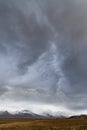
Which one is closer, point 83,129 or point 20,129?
point 83,129

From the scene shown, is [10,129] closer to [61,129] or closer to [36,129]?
[36,129]

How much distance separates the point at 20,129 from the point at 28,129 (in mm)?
2463

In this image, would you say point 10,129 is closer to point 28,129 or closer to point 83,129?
point 28,129

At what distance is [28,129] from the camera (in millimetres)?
55844

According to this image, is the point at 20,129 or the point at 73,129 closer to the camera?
the point at 73,129

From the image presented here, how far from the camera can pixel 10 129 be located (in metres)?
57.1

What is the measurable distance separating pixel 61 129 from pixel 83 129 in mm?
5080

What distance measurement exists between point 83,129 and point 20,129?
15342 millimetres

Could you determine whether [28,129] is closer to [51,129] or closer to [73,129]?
[51,129]

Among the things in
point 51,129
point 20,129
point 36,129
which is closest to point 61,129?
point 51,129

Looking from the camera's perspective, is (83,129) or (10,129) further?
(10,129)

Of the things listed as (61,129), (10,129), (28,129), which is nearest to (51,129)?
(61,129)


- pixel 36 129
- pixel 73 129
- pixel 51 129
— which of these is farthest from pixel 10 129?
pixel 73 129

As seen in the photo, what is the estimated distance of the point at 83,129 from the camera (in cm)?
5353
